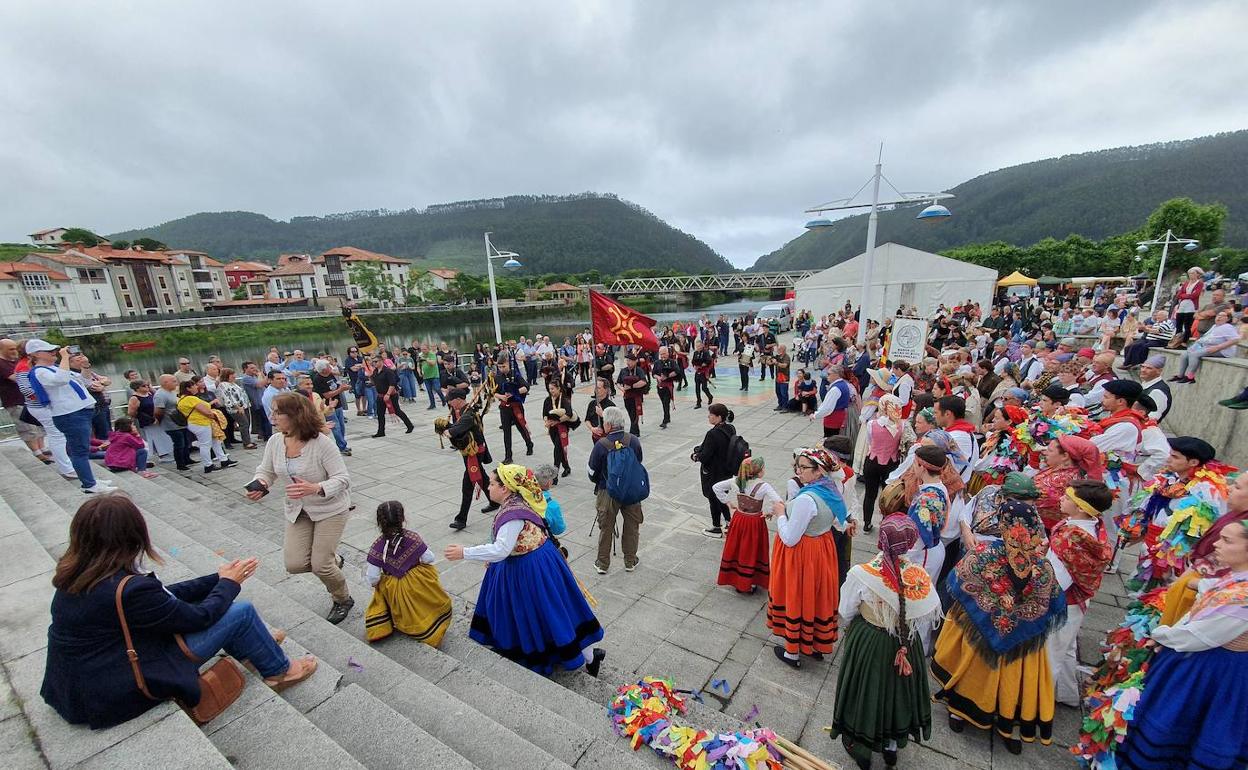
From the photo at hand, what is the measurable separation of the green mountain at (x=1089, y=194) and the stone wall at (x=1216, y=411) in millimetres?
87222

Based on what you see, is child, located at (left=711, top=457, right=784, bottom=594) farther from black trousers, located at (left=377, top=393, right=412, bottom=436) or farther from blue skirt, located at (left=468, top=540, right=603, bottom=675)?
black trousers, located at (left=377, top=393, right=412, bottom=436)

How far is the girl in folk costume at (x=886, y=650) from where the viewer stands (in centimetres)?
244

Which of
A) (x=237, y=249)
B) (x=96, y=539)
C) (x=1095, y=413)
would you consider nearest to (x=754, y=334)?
(x=1095, y=413)

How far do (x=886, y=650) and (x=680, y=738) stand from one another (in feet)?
3.80

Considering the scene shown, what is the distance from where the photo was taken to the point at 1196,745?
88.0 inches

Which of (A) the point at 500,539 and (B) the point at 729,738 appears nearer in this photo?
(B) the point at 729,738

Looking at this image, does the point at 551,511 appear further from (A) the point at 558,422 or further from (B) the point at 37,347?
(B) the point at 37,347

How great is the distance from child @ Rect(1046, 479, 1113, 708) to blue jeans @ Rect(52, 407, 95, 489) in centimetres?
884

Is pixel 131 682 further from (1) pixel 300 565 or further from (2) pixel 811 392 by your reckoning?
(2) pixel 811 392

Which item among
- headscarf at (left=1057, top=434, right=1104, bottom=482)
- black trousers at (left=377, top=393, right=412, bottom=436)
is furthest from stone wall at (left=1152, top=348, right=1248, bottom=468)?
black trousers at (left=377, top=393, right=412, bottom=436)

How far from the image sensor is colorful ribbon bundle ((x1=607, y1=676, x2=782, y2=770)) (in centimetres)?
233

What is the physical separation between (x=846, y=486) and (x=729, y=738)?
2.23 metres

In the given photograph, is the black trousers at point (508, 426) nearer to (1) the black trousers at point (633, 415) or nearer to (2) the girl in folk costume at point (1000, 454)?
(1) the black trousers at point (633, 415)

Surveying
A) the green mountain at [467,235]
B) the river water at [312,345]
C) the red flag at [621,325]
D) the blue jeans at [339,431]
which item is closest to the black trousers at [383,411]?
the blue jeans at [339,431]
